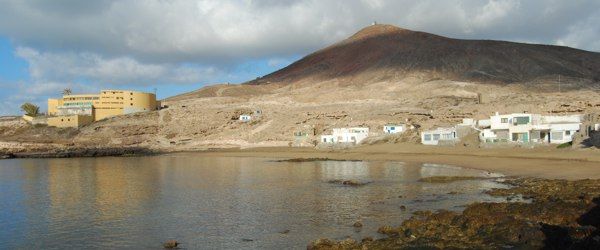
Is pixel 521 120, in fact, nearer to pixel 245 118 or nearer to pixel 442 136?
pixel 442 136

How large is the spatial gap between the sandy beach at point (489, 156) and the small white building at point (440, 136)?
205cm

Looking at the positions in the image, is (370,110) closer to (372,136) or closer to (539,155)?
(372,136)

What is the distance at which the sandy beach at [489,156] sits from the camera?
3709 cm

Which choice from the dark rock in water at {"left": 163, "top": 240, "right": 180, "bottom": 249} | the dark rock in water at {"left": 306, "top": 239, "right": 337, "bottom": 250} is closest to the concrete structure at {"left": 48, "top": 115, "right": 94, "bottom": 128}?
the dark rock in water at {"left": 163, "top": 240, "right": 180, "bottom": 249}

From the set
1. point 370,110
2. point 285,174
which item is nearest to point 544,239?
point 285,174

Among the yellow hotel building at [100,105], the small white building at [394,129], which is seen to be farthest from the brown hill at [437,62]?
the small white building at [394,129]

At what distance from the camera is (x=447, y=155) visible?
2250 inches

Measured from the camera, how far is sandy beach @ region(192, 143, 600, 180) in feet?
122

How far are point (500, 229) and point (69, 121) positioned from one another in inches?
4172

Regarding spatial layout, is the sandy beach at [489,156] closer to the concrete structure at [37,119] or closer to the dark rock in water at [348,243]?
the dark rock in water at [348,243]

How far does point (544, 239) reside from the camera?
50.0 feet

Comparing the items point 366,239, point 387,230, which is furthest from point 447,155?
point 366,239

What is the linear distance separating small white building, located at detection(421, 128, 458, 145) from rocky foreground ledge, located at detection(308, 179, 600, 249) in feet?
137

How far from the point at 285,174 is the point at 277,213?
65.1 feet
